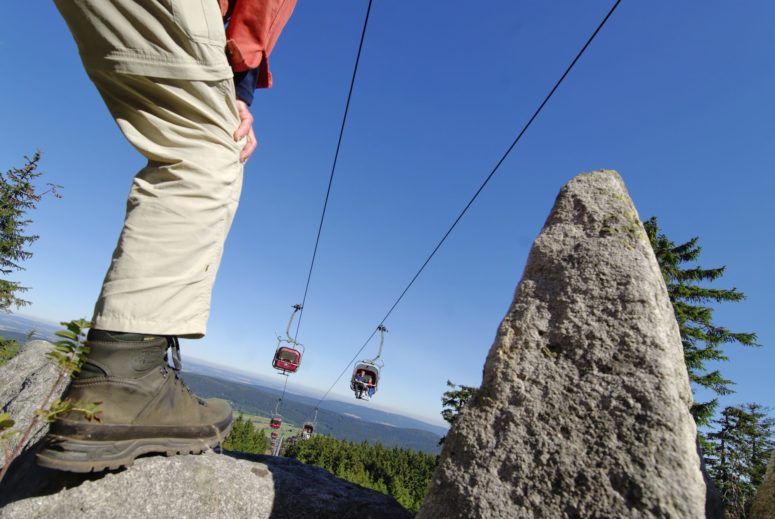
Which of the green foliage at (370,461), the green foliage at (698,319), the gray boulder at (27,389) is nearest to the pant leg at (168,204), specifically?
the gray boulder at (27,389)

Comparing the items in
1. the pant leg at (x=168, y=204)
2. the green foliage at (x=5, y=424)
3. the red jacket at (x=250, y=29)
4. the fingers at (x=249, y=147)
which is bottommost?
the green foliage at (x=5, y=424)

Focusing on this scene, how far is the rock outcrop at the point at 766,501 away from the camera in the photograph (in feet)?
4.82

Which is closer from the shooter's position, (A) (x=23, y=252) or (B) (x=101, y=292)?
(B) (x=101, y=292)

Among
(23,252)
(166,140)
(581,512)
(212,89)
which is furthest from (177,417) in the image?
(23,252)

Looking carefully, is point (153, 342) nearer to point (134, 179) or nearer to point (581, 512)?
point (134, 179)

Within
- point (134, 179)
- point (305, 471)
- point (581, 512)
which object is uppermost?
point (134, 179)

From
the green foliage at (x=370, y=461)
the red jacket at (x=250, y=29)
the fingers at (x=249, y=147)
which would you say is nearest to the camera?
the red jacket at (x=250, y=29)

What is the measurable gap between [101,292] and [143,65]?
764 millimetres

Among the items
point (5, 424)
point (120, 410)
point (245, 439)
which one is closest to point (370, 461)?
point (245, 439)

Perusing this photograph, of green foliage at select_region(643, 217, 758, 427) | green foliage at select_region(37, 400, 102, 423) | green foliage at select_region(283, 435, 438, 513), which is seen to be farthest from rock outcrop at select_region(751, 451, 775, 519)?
green foliage at select_region(283, 435, 438, 513)

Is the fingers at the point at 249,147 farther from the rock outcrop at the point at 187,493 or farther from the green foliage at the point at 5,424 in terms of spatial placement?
the rock outcrop at the point at 187,493

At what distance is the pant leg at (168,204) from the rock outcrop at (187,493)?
2.56 ft

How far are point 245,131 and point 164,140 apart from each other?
380 mm

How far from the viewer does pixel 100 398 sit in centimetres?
134
